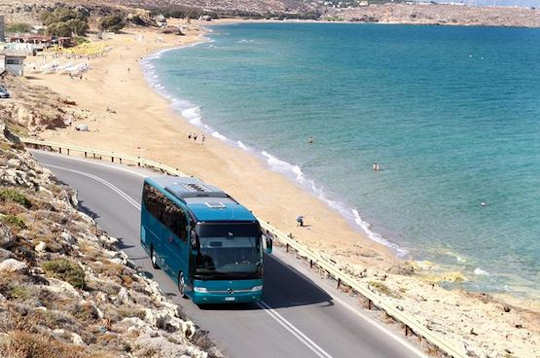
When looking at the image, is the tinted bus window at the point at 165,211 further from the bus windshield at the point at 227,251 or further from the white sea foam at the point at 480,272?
the white sea foam at the point at 480,272

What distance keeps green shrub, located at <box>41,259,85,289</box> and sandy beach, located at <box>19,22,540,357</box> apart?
11.1 metres

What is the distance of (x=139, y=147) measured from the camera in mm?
57375

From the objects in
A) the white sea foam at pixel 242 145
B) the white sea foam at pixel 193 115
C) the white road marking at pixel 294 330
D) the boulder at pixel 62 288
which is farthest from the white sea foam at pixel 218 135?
the boulder at pixel 62 288

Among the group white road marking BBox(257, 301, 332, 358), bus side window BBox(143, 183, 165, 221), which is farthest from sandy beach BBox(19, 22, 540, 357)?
bus side window BBox(143, 183, 165, 221)

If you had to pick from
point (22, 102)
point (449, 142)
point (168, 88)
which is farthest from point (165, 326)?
point (168, 88)

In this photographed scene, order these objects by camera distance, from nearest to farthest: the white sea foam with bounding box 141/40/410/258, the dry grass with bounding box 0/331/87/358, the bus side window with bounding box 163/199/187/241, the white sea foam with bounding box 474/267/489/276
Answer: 1. the dry grass with bounding box 0/331/87/358
2. the bus side window with bounding box 163/199/187/241
3. the white sea foam with bounding box 474/267/489/276
4. the white sea foam with bounding box 141/40/410/258

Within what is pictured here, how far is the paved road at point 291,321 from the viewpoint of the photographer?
59.1ft

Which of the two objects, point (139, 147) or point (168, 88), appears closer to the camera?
point (139, 147)

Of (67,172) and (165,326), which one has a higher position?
(165,326)

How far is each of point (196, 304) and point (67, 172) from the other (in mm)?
22897

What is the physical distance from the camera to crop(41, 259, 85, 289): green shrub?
53.2ft

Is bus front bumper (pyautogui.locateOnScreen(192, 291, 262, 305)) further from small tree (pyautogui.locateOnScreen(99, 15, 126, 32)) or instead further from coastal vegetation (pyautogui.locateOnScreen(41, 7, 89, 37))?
small tree (pyautogui.locateOnScreen(99, 15, 126, 32))

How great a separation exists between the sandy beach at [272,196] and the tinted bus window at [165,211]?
8365 millimetres

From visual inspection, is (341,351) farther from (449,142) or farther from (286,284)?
(449,142)
